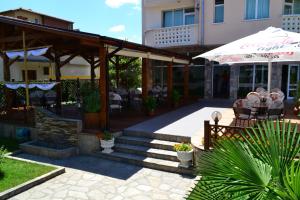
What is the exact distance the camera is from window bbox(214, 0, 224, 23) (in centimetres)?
1808

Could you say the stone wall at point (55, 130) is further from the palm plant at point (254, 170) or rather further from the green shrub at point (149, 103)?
the palm plant at point (254, 170)

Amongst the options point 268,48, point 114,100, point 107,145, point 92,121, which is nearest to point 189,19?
point 114,100

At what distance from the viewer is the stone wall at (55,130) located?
9016 mm

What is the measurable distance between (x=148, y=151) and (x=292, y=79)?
1307 centimetres

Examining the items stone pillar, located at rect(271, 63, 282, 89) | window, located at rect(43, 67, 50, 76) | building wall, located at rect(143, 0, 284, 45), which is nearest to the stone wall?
building wall, located at rect(143, 0, 284, 45)

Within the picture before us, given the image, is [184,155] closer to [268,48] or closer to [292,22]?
[268,48]

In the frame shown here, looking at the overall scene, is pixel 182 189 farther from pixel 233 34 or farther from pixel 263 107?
pixel 233 34

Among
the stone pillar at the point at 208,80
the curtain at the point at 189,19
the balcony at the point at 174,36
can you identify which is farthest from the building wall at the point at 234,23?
the stone pillar at the point at 208,80

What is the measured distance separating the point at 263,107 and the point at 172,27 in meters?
12.3

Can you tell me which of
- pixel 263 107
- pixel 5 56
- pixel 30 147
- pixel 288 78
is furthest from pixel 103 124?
pixel 288 78

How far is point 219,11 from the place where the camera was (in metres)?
18.2

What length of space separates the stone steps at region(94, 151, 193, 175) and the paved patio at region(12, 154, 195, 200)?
17cm

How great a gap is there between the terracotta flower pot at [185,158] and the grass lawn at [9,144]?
6.02 metres

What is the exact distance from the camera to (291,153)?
2.86 m
